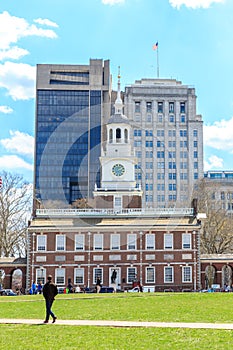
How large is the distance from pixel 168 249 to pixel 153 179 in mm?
90804

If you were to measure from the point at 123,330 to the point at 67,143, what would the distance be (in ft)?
420

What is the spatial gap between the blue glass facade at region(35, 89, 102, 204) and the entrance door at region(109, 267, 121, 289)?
8575cm

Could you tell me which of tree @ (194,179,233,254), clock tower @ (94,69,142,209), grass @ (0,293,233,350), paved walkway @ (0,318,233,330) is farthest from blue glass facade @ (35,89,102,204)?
paved walkway @ (0,318,233,330)

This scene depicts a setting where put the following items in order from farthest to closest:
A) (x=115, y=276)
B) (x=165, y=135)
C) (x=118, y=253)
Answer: (x=165, y=135)
(x=118, y=253)
(x=115, y=276)

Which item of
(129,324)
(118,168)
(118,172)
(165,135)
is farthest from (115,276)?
(165,135)

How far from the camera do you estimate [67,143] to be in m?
146

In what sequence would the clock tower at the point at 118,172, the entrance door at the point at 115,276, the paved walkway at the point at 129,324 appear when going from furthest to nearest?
the clock tower at the point at 118,172 → the entrance door at the point at 115,276 → the paved walkway at the point at 129,324

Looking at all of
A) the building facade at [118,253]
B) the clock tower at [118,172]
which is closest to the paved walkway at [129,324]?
the building facade at [118,253]

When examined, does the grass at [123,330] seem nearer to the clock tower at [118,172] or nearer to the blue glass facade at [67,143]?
the clock tower at [118,172]

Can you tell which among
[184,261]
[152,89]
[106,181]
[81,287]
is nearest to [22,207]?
[106,181]

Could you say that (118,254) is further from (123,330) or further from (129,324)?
(123,330)

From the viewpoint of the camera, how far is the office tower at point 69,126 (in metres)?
144

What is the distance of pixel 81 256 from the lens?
Answer: 56156mm

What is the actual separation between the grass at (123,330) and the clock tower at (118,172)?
34.4m
